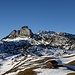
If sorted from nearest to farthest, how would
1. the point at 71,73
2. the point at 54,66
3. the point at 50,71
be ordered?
the point at 71,73 → the point at 50,71 → the point at 54,66

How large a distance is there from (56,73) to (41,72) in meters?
6.81

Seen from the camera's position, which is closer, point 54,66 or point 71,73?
point 71,73

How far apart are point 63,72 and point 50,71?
19.9 feet

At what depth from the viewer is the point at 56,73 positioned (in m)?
78.2

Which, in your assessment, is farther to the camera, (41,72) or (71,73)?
(41,72)

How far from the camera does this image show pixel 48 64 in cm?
9656

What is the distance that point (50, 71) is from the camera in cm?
8231

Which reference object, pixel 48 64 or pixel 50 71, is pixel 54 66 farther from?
pixel 50 71

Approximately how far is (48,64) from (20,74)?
1636 centimetres

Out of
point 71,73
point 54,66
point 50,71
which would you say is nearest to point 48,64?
point 54,66

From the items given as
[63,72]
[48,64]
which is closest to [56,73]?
[63,72]

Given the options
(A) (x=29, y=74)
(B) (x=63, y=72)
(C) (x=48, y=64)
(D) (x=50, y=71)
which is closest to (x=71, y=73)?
(B) (x=63, y=72)

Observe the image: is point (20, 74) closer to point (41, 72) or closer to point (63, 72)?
point (41, 72)

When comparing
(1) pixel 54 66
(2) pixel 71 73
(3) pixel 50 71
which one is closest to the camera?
(2) pixel 71 73
